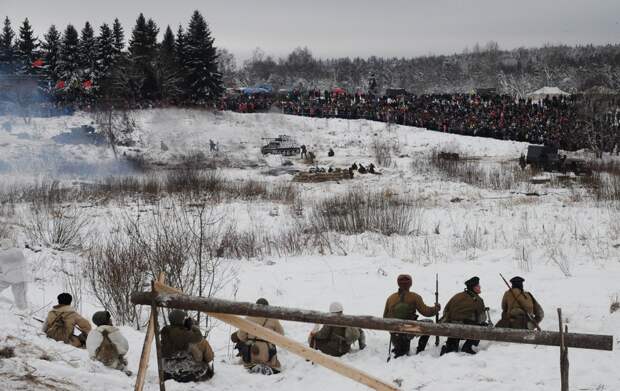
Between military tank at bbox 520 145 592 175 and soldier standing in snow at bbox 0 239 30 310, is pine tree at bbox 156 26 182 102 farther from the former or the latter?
soldier standing in snow at bbox 0 239 30 310

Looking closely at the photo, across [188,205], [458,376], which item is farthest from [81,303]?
[188,205]

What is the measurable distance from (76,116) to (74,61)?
758 centimetres

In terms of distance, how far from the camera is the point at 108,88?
44656mm

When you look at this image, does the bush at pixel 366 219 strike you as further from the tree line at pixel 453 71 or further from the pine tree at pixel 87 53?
the tree line at pixel 453 71

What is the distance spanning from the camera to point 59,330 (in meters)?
7.31

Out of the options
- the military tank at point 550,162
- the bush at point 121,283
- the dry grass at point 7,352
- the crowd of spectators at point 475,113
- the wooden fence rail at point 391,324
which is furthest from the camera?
the crowd of spectators at point 475,113

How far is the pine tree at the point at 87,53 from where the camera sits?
155ft

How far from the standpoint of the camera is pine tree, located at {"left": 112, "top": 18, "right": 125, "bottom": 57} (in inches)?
1926

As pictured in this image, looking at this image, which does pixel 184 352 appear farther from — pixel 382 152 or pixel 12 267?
pixel 382 152

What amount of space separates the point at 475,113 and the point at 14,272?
3728 cm

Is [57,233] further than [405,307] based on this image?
Yes

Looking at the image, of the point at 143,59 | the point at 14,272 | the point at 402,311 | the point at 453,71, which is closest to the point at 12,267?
the point at 14,272

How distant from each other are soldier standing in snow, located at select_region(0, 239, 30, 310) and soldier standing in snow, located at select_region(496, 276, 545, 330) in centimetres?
783

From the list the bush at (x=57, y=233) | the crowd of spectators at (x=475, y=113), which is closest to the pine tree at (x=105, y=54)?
the crowd of spectators at (x=475, y=113)
